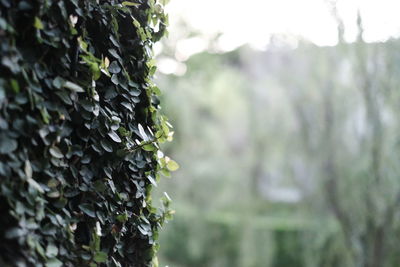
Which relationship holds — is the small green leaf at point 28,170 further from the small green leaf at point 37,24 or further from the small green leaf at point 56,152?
the small green leaf at point 37,24

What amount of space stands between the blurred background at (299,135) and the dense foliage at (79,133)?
13.4ft

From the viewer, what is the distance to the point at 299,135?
673cm

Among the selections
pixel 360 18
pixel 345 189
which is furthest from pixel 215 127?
pixel 360 18

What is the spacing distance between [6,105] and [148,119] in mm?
561

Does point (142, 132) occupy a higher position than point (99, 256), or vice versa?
point (142, 132)

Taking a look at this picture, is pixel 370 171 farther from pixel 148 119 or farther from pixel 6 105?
pixel 6 105

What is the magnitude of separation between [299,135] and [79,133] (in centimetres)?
577

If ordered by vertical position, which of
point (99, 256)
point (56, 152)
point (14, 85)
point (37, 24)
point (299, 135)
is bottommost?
point (99, 256)

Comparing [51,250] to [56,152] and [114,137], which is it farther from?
[114,137]

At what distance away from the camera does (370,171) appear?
6.05 meters

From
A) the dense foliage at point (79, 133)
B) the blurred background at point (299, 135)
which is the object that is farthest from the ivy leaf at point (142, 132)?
the blurred background at point (299, 135)

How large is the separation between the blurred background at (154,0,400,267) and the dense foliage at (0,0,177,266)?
4080 millimetres

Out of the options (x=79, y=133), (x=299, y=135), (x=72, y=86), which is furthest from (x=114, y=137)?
(x=299, y=135)

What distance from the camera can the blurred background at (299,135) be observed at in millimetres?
5945
